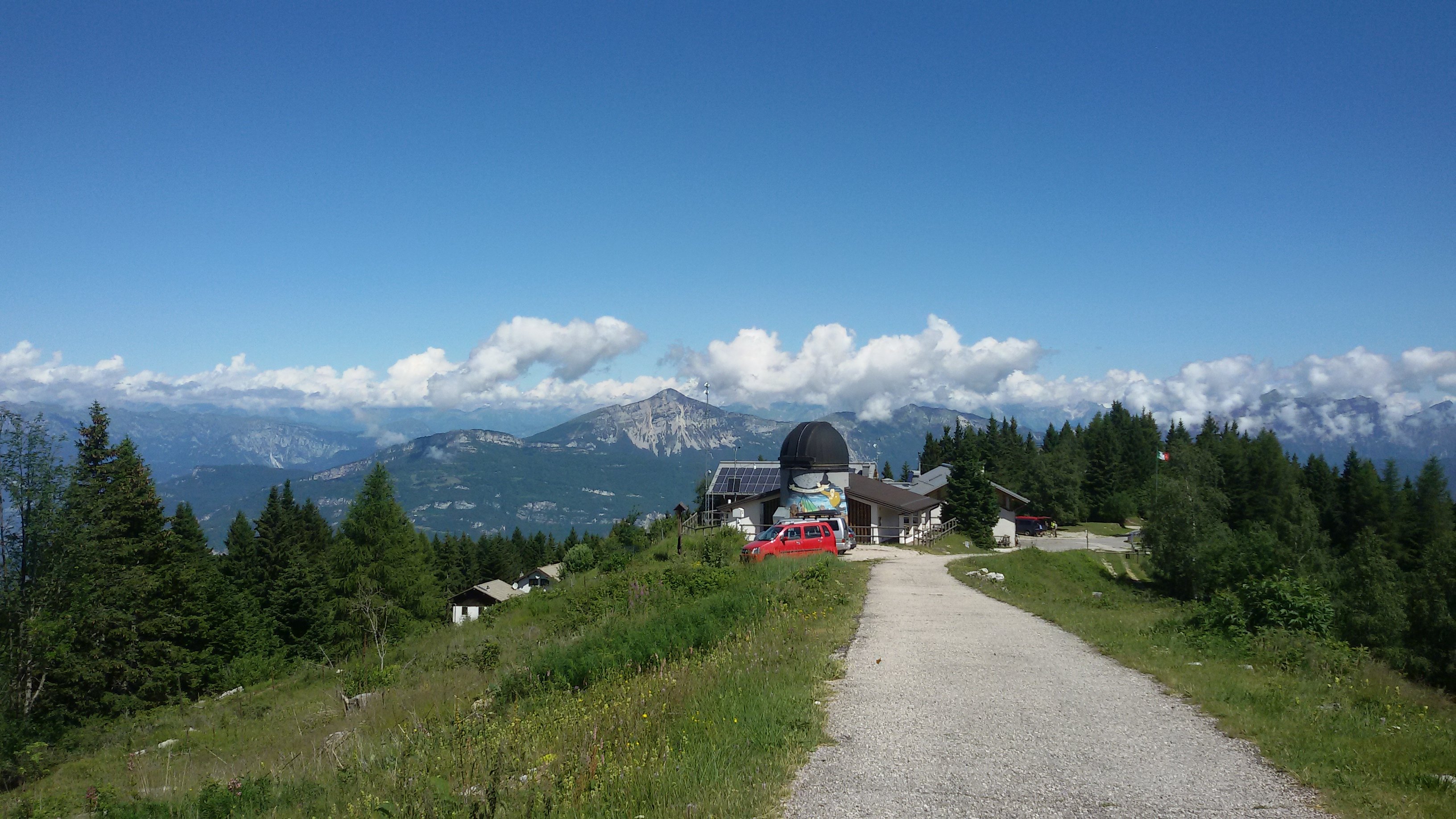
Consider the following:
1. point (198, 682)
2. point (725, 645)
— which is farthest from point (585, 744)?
point (198, 682)

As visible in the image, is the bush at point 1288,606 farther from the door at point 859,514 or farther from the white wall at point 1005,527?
the white wall at point 1005,527

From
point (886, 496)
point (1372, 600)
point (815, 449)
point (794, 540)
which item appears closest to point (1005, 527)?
point (886, 496)

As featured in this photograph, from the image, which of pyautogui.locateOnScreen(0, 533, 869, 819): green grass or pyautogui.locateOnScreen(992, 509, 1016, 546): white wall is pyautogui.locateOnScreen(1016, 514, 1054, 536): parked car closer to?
pyautogui.locateOnScreen(992, 509, 1016, 546): white wall

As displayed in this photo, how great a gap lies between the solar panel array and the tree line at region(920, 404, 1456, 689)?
15347 millimetres

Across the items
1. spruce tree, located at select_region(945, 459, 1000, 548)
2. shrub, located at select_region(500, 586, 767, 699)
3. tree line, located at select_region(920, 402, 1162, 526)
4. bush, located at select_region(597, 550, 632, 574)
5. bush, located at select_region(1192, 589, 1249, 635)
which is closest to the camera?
shrub, located at select_region(500, 586, 767, 699)

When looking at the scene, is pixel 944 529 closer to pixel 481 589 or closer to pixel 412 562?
pixel 412 562

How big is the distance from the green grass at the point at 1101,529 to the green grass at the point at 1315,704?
229 ft

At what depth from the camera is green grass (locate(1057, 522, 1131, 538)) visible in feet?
261

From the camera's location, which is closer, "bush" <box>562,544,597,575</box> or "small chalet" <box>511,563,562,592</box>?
"bush" <box>562,544,597,575</box>

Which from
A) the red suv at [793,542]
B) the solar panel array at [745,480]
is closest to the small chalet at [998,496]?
the solar panel array at [745,480]

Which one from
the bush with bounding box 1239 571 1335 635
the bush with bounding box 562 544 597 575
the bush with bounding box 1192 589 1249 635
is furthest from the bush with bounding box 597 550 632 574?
the bush with bounding box 1239 571 1335 635

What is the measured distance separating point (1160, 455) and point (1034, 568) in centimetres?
2881

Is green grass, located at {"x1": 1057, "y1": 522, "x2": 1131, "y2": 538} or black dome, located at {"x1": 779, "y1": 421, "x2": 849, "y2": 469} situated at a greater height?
black dome, located at {"x1": 779, "y1": 421, "x2": 849, "y2": 469}

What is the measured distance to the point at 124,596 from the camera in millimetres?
33969
